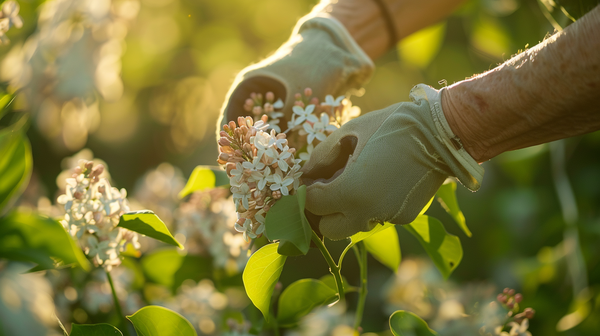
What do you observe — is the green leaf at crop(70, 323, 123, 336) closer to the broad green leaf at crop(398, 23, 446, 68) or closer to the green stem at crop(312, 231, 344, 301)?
the green stem at crop(312, 231, 344, 301)

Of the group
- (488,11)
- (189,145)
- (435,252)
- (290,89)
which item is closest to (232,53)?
(189,145)

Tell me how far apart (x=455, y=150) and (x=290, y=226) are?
0.29m

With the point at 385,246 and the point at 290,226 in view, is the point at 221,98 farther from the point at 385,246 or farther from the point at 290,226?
the point at 290,226

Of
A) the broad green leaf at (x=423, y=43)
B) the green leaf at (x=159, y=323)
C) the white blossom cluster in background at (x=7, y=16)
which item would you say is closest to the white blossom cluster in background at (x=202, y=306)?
the green leaf at (x=159, y=323)

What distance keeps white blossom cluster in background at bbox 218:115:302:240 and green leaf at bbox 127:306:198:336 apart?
19cm

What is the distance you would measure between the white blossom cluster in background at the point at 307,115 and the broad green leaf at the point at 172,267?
1.37ft

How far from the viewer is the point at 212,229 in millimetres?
1112

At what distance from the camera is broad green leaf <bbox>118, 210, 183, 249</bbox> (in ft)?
2.27

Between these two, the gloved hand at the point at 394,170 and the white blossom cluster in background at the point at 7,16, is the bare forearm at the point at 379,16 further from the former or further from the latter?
the white blossom cluster in background at the point at 7,16

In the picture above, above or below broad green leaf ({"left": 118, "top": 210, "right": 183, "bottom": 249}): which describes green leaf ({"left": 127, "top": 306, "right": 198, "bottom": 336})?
below

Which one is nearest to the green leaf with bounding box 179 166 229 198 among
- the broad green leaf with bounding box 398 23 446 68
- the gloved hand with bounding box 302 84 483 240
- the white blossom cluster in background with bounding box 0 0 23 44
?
the gloved hand with bounding box 302 84 483 240

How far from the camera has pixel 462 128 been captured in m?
0.70

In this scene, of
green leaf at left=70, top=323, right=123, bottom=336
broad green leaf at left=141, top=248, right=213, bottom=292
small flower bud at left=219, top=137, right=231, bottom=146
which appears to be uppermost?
small flower bud at left=219, top=137, right=231, bottom=146

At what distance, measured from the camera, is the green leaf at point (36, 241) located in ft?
1.89
